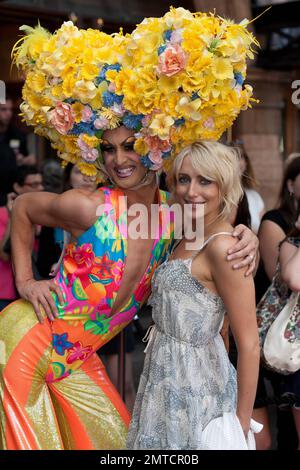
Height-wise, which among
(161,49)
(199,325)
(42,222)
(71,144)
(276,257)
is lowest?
(199,325)

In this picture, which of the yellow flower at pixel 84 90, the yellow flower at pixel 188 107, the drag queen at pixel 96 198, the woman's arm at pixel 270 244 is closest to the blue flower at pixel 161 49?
the drag queen at pixel 96 198

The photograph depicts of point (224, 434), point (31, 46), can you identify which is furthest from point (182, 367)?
point (31, 46)

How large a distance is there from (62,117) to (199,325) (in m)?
0.95

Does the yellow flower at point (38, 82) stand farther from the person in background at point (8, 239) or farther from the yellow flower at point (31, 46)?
the person in background at point (8, 239)

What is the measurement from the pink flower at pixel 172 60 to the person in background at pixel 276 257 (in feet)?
5.08

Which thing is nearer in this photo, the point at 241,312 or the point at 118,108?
the point at 241,312

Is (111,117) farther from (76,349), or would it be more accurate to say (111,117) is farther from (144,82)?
(76,349)

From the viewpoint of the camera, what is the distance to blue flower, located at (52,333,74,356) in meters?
3.28

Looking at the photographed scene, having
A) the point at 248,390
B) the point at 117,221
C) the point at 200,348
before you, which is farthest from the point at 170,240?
the point at 248,390

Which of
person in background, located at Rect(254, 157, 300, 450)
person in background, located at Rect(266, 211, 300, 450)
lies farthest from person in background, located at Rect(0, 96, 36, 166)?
person in background, located at Rect(266, 211, 300, 450)

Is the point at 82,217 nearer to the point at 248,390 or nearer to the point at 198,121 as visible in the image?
the point at 198,121

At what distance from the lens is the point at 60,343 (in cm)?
328

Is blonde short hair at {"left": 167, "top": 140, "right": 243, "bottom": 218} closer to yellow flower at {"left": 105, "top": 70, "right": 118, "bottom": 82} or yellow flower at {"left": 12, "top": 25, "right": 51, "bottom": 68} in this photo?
yellow flower at {"left": 105, "top": 70, "right": 118, "bottom": 82}

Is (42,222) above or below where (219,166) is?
below
